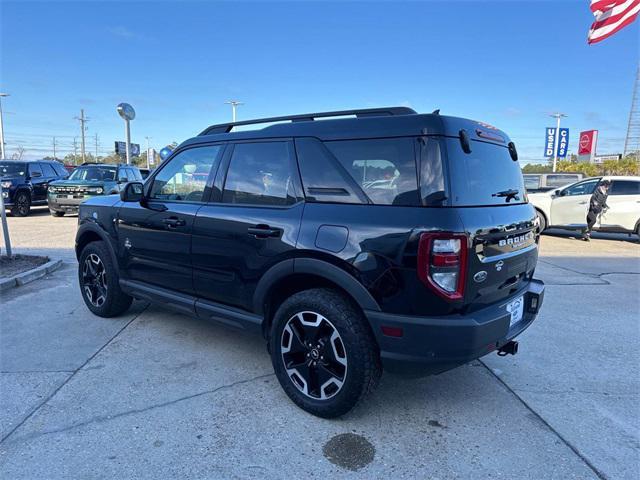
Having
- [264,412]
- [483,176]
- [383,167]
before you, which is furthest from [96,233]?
[483,176]

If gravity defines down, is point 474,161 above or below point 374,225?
above

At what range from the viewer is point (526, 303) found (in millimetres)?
3102

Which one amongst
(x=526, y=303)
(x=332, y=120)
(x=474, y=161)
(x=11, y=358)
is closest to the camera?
(x=474, y=161)

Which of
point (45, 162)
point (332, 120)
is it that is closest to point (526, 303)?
point (332, 120)

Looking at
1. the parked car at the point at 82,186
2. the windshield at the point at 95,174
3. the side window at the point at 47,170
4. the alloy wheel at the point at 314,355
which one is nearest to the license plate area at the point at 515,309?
the alloy wheel at the point at 314,355

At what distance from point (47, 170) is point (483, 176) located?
1765 cm

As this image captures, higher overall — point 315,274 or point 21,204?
point 315,274

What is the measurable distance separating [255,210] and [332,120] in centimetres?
85

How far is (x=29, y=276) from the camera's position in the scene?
6.02m

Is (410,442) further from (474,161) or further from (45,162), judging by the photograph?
(45,162)

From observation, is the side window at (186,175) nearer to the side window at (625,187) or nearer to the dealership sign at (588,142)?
the side window at (625,187)

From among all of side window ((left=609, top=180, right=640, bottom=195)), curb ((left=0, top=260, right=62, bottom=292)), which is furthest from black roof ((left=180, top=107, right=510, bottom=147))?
side window ((left=609, top=180, right=640, bottom=195))

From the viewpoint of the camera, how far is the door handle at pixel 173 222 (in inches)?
141

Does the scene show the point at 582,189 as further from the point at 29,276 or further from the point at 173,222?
the point at 29,276
